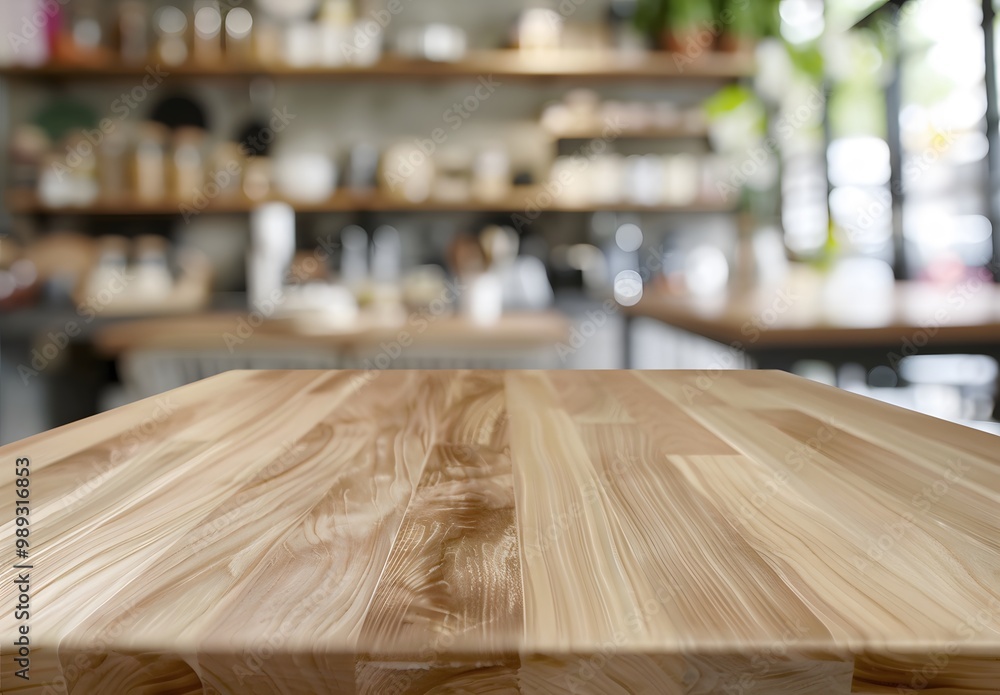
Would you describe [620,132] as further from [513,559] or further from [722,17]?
[513,559]

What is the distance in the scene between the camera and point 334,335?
2158 millimetres

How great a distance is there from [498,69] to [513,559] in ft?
12.1

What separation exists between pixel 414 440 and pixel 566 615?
1.01 feet

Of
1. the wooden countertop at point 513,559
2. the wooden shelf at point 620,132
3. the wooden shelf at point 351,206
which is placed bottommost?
the wooden countertop at point 513,559

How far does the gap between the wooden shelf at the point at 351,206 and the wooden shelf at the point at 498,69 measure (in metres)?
0.56

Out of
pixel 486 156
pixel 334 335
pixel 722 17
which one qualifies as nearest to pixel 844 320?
pixel 334 335

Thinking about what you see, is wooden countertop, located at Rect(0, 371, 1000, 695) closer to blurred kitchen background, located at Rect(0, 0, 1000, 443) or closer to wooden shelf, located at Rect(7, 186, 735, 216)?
blurred kitchen background, located at Rect(0, 0, 1000, 443)

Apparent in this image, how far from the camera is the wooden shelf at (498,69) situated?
3.69 meters

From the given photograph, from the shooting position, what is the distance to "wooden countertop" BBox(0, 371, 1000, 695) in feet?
0.89

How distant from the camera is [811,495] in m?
0.43

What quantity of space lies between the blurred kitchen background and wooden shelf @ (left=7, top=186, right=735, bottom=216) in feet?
0.05

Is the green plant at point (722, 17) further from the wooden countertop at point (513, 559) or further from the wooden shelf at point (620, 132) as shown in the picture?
the wooden countertop at point (513, 559)

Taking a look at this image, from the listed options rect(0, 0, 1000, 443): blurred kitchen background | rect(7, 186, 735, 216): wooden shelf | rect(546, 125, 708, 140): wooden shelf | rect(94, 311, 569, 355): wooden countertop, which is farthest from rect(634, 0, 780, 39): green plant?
rect(94, 311, 569, 355): wooden countertop

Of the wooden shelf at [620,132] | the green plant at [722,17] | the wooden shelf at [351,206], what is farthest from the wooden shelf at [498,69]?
the wooden shelf at [351,206]
